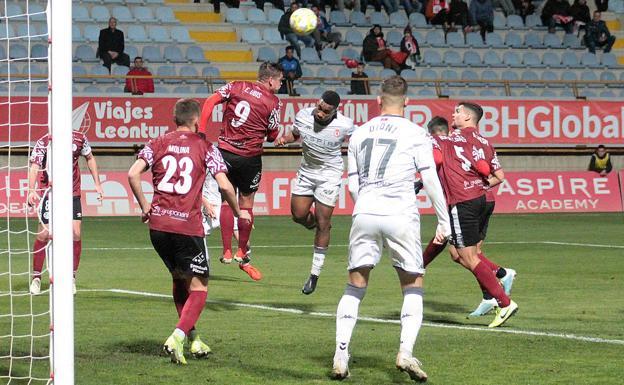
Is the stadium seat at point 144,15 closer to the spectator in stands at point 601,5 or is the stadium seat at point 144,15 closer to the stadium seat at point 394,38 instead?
the stadium seat at point 394,38

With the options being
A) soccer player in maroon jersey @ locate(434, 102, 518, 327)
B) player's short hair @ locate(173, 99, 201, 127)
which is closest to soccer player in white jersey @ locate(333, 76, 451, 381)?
player's short hair @ locate(173, 99, 201, 127)

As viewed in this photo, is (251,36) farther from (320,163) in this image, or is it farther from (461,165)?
(461,165)

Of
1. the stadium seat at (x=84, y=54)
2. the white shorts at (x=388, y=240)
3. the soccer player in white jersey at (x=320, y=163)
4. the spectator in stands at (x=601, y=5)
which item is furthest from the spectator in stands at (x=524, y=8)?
the white shorts at (x=388, y=240)

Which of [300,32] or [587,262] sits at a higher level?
[300,32]

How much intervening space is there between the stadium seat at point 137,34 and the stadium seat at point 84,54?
156 centimetres

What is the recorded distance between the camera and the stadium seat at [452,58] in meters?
34.9

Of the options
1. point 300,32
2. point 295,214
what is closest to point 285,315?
point 295,214

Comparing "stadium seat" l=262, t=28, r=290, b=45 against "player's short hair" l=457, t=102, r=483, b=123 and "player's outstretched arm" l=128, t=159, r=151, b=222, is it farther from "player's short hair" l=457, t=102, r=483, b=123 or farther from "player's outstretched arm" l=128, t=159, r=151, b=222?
"player's outstretched arm" l=128, t=159, r=151, b=222

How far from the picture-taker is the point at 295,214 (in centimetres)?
1463

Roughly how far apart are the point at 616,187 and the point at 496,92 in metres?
4.28

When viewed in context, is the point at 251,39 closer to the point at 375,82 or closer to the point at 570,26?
the point at 375,82

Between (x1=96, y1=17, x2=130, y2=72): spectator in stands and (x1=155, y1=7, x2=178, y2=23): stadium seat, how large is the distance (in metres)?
3.01

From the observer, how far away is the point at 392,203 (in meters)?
8.47

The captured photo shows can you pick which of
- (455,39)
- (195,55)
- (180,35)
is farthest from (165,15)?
(455,39)
